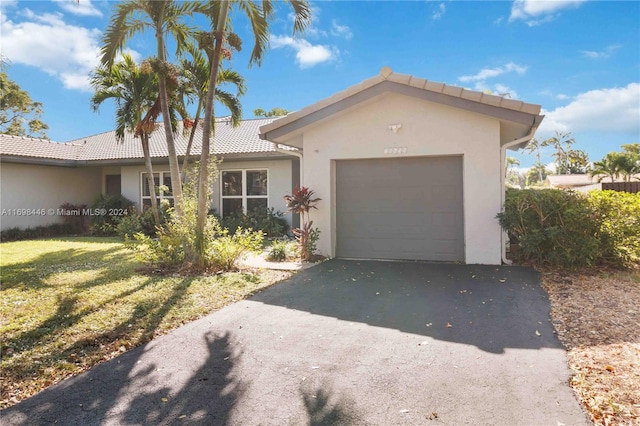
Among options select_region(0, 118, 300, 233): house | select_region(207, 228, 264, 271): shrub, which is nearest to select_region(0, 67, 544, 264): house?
select_region(207, 228, 264, 271): shrub

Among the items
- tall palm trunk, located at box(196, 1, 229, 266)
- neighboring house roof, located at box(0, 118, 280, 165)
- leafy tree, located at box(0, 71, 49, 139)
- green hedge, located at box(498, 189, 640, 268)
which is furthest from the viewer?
leafy tree, located at box(0, 71, 49, 139)

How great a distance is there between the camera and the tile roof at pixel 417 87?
23.1 ft

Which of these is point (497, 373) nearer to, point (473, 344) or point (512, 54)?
point (473, 344)

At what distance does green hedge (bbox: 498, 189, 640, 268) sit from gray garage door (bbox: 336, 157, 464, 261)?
3.92 ft

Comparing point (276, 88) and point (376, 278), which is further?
point (276, 88)

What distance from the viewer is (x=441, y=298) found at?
5504 millimetres

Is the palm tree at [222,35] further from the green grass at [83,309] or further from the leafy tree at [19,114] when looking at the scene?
the leafy tree at [19,114]

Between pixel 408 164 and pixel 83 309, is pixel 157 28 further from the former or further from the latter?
pixel 408 164

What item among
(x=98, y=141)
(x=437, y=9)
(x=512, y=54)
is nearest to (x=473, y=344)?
(x=437, y=9)

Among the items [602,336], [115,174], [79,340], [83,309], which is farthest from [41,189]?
[602,336]

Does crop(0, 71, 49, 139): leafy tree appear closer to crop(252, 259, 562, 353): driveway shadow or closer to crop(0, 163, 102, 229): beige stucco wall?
crop(0, 163, 102, 229): beige stucco wall

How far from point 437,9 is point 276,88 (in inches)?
390

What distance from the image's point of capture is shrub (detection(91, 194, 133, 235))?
50.2ft

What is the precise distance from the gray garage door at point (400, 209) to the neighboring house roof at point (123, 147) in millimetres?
4513
